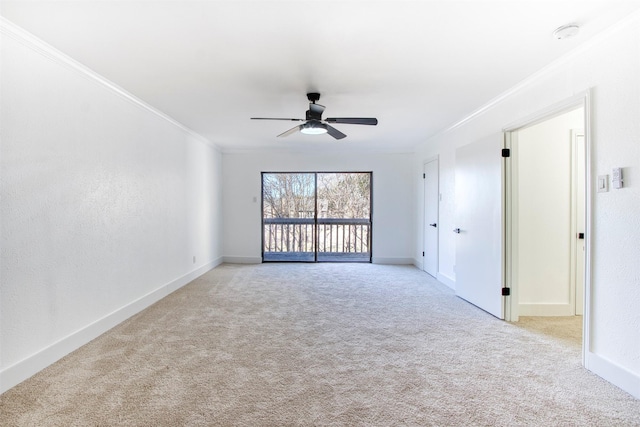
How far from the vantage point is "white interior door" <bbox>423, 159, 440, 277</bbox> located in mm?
5059

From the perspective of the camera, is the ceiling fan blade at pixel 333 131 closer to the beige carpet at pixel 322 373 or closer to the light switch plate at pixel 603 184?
the beige carpet at pixel 322 373

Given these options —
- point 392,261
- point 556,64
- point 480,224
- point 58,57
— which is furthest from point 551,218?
point 58,57

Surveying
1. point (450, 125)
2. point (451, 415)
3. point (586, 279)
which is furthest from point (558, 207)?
point (451, 415)

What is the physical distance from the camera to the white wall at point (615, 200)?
191 cm

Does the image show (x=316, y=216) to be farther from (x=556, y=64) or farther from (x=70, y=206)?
(x=556, y=64)

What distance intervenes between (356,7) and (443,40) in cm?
72

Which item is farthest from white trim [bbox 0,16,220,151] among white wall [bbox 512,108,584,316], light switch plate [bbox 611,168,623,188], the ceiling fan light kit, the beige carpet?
white wall [bbox 512,108,584,316]

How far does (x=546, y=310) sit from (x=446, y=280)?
138 cm

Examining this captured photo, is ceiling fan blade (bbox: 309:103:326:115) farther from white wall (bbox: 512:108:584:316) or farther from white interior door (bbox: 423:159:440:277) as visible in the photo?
white interior door (bbox: 423:159:440:277)

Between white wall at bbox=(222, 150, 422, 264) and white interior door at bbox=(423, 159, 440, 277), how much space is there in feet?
2.41

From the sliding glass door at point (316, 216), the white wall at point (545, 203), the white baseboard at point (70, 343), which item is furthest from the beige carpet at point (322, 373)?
the sliding glass door at point (316, 216)

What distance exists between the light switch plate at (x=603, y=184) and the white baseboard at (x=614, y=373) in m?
1.15

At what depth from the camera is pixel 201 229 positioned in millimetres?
5211

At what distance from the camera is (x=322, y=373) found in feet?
7.02
